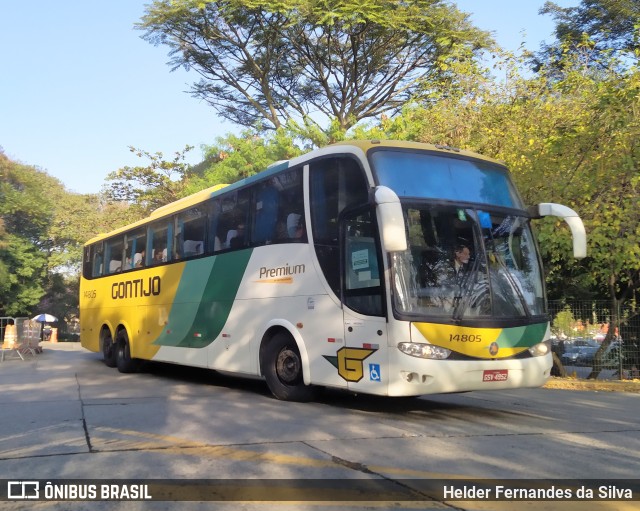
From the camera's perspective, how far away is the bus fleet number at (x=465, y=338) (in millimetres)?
6832

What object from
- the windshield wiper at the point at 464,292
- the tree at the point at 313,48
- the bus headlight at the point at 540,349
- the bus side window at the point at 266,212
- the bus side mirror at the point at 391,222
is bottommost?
the bus headlight at the point at 540,349

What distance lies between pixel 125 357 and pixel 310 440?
367 inches

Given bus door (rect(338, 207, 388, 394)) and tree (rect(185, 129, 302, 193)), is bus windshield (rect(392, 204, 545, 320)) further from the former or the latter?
tree (rect(185, 129, 302, 193))

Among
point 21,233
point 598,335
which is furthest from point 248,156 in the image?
point 21,233

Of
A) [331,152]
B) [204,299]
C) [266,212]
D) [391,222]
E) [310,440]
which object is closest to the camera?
[310,440]

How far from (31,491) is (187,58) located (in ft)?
73.0

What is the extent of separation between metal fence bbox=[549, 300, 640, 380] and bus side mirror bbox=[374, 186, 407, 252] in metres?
9.37

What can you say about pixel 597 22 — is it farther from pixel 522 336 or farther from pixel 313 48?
pixel 522 336

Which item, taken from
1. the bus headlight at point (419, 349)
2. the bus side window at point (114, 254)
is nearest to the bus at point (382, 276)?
the bus headlight at point (419, 349)

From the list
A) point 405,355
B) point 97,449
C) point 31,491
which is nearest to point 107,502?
point 31,491

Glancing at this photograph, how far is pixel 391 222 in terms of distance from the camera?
6309mm

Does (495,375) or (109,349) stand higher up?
(495,375)

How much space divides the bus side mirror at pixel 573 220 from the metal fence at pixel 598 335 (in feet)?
22.9

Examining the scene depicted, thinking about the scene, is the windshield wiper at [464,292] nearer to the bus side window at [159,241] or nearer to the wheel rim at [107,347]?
the bus side window at [159,241]
